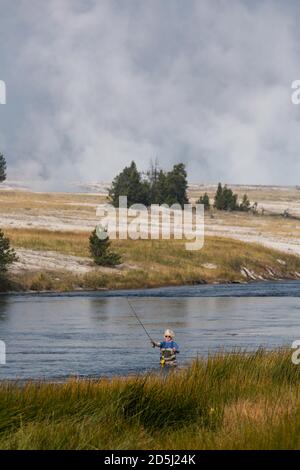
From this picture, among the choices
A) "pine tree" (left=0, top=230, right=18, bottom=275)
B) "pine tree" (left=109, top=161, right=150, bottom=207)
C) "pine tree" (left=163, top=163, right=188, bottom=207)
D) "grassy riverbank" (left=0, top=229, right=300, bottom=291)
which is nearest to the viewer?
"pine tree" (left=0, top=230, right=18, bottom=275)

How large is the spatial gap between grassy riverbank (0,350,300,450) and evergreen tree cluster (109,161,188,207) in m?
112

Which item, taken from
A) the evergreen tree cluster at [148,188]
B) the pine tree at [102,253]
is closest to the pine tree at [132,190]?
the evergreen tree cluster at [148,188]

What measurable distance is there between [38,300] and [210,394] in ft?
122

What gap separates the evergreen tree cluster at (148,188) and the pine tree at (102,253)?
59725mm

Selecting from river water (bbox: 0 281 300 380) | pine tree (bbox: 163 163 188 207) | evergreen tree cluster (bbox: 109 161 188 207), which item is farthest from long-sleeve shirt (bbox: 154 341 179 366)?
pine tree (bbox: 163 163 188 207)

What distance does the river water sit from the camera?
96.0ft

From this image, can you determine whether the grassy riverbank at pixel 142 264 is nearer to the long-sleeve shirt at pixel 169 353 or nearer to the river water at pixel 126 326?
the river water at pixel 126 326

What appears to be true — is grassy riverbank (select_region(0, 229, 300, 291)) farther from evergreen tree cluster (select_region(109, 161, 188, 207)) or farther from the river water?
evergreen tree cluster (select_region(109, 161, 188, 207))

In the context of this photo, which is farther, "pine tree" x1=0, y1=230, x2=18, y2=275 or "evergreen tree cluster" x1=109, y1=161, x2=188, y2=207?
"evergreen tree cluster" x1=109, y1=161, x2=188, y2=207

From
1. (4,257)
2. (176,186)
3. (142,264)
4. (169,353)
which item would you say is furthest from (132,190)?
(169,353)

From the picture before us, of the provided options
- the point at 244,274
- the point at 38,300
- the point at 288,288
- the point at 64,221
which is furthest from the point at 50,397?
the point at 64,221

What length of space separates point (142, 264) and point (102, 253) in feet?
15.9

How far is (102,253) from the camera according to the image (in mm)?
68688

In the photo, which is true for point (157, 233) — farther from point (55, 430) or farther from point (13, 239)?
point (55, 430)
